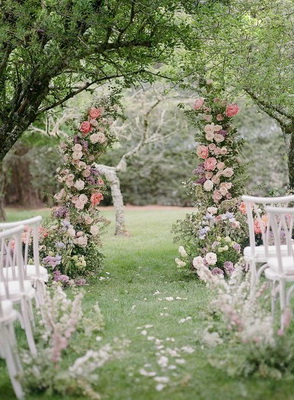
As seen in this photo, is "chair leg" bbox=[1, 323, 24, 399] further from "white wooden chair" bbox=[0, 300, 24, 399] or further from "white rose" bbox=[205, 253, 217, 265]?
"white rose" bbox=[205, 253, 217, 265]

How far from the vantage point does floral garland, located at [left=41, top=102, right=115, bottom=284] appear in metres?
7.25

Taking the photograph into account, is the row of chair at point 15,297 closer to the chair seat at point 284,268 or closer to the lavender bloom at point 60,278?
the lavender bloom at point 60,278

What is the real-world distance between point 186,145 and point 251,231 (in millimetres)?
11514

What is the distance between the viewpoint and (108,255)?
9461mm

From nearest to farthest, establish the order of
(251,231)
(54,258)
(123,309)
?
1. (251,231)
2. (123,309)
3. (54,258)

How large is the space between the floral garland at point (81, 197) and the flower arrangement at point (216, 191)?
1.02 meters

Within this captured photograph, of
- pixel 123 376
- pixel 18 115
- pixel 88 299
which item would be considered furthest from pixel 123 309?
pixel 18 115

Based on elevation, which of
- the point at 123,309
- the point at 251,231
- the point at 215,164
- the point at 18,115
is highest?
the point at 18,115

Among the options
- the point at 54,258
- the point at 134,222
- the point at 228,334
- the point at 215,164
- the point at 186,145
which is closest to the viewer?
the point at 228,334

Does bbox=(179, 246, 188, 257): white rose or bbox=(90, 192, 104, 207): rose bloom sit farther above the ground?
bbox=(90, 192, 104, 207): rose bloom

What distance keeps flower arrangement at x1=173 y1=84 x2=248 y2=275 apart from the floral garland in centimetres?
102

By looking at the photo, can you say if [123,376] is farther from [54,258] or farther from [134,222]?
[134,222]

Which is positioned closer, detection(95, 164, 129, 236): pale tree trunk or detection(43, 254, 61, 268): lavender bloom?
detection(43, 254, 61, 268): lavender bloom

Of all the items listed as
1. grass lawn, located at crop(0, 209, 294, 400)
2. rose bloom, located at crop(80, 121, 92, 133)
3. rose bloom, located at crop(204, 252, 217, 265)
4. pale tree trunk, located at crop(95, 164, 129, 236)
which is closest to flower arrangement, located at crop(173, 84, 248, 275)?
rose bloom, located at crop(204, 252, 217, 265)
